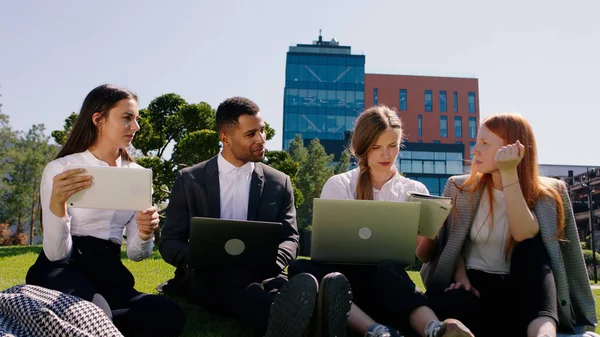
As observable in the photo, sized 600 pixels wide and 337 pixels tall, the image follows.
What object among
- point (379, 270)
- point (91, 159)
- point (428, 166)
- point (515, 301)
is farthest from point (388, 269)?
point (428, 166)

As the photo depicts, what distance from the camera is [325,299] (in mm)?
2494

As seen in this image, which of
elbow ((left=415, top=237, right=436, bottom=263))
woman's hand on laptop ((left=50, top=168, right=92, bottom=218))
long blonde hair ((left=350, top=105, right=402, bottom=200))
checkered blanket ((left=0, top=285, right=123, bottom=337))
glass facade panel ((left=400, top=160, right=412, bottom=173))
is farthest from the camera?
glass facade panel ((left=400, top=160, right=412, bottom=173))

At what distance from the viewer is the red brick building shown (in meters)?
58.1

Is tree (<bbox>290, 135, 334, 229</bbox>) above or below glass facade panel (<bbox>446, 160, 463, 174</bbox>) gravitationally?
below

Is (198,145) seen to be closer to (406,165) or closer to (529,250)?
(529,250)

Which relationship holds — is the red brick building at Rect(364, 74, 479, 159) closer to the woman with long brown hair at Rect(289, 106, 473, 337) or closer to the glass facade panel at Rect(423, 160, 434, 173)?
the glass facade panel at Rect(423, 160, 434, 173)

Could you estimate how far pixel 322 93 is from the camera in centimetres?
5172

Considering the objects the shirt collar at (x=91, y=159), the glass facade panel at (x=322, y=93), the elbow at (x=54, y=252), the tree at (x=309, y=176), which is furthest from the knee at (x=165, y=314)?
the glass facade panel at (x=322, y=93)

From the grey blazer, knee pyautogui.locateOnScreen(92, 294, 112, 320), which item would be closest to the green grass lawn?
knee pyautogui.locateOnScreen(92, 294, 112, 320)

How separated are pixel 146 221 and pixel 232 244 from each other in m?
0.58

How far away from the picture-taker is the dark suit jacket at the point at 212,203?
3.64 metres

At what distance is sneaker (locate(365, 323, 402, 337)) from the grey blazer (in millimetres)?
876

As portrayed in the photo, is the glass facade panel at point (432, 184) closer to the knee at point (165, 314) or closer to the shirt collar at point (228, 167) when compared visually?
the shirt collar at point (228, 167)

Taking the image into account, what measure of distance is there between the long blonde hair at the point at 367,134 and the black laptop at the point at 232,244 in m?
0.98
